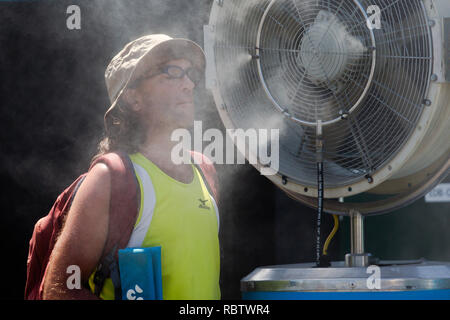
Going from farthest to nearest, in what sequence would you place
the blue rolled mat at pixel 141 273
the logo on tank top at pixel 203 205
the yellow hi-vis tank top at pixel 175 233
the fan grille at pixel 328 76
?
the fan grille at pixel 328 76 < the logo on tank top at pixel 203 205 < the yellow hi-vis tank top at pixel 175 233 < the blue rolled mat at pixel 141 273

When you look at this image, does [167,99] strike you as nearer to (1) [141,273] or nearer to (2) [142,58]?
(2) [142,58]

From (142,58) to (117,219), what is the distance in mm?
519

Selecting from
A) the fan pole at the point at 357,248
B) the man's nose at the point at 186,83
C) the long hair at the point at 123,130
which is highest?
the man's nose at the point at 186,83

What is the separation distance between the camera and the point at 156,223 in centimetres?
187

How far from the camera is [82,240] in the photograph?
69.5 inches

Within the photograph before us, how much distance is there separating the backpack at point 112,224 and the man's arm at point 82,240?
2 cm

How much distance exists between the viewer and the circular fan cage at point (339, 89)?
2.08m

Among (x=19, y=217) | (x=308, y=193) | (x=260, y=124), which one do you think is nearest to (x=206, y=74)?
(x=260, y=124)

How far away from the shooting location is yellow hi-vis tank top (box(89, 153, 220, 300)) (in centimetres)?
187

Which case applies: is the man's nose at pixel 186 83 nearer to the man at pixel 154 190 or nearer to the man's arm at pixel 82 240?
the man at pixel 154 190

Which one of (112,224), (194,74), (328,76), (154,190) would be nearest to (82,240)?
(112,224)

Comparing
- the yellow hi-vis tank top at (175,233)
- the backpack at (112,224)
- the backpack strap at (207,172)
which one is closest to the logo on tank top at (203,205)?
the yellow hi-vis tank top at (175,233)

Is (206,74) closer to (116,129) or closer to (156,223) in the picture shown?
(116,129)

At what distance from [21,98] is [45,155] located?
28 cm
